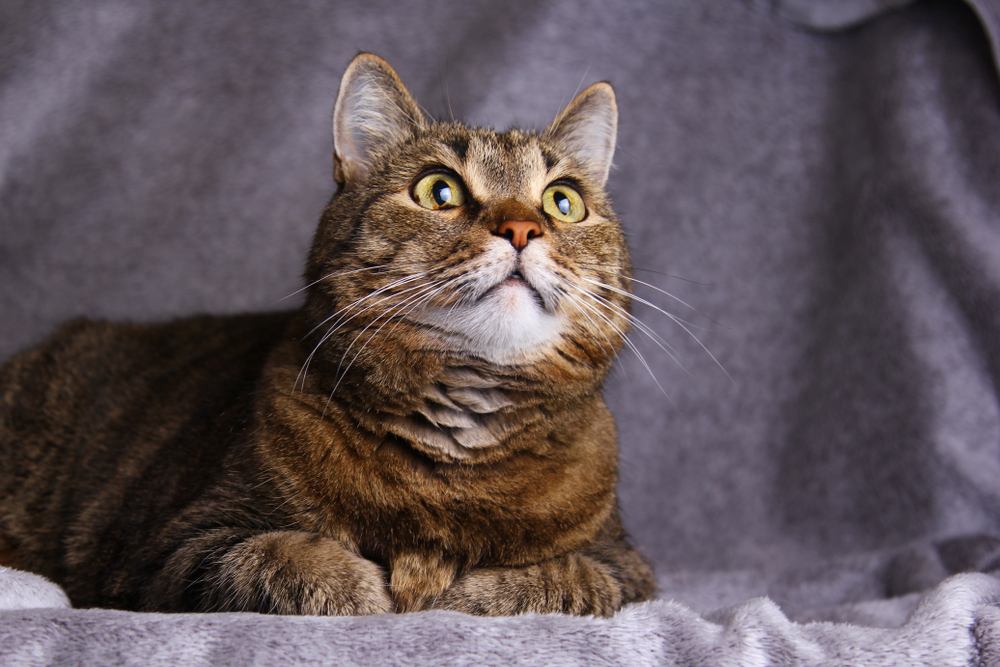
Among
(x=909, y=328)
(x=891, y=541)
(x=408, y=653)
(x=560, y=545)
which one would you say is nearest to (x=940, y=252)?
(x=909, y=328)

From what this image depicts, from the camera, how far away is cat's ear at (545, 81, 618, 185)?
2527mm

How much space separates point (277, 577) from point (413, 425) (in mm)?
391

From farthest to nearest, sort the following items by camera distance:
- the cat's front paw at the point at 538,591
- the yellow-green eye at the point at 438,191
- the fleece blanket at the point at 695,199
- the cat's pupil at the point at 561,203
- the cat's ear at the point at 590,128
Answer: the fleece blanket at the point at 695,199 < the cat's ear at the point at 590,128 < the cat's pupil at the point at 561,203 < the yellow-green eye at the point at 438,191 < the cat's front paw at the point at 538,591

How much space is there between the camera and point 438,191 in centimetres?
217

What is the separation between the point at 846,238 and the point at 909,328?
378 mm

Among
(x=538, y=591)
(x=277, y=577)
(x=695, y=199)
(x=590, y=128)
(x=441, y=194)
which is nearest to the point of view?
(x=277, y=577)

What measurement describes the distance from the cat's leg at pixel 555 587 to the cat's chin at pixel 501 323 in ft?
1.33

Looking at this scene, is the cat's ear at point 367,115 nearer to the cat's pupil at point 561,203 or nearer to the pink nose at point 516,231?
the cat's pupil at point 561,203

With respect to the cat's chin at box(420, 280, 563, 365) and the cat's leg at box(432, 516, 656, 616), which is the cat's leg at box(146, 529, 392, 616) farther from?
the cat's chin at box(420, 280, 563, 365)

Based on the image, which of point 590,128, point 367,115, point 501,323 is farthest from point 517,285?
point 590,128

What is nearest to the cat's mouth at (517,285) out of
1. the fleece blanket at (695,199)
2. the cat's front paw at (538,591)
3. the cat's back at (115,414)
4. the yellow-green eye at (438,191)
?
the yellow-green eye at (438,191)

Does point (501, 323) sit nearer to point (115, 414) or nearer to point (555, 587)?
point (555, 587)

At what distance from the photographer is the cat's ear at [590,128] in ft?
8.29

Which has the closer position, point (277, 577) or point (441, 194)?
point (277, 577)
